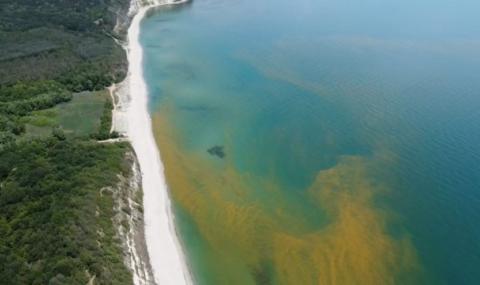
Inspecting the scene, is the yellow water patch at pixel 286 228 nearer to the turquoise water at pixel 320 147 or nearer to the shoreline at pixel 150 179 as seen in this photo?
the turquoise water at pixel 320 147

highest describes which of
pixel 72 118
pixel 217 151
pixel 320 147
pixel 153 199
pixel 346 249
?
pixel 72 118

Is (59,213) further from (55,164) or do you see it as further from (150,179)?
(150,179)

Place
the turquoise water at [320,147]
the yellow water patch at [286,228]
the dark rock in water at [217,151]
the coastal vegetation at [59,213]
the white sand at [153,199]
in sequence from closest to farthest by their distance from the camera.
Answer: the coastal vegetation at [59,213] < the white sand at [153,199] < the yellow water patch at [286,228] < the turquoise water at [320,147] < the dark rock in water at [217,151]

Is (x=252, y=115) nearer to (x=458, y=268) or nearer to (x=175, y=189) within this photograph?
(x=175, y=189)

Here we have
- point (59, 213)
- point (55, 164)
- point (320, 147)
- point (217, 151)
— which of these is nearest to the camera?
point (59, 213)

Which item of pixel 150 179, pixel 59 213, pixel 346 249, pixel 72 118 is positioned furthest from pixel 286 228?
pixel 72 118

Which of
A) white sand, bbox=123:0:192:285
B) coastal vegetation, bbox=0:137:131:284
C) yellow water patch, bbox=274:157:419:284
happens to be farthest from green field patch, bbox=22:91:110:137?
yellow water patch, bbox=274:157:419:284

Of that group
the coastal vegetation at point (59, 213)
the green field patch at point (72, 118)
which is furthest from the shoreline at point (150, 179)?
the coastal vegetation at point (59, 213)
